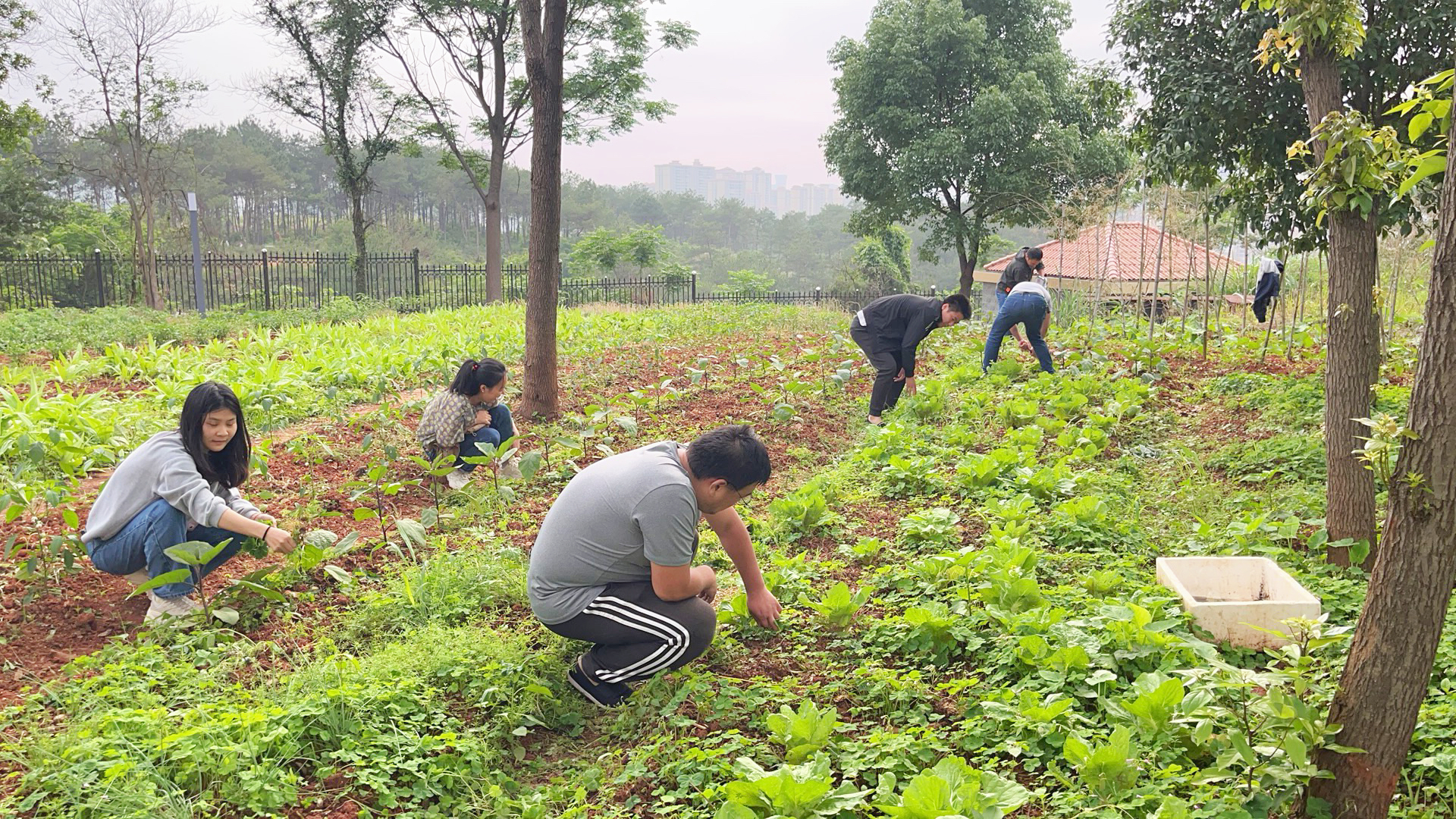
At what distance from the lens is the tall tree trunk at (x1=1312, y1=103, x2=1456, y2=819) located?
80.6 inches

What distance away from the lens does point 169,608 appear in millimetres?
3686

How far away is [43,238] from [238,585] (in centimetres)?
2348

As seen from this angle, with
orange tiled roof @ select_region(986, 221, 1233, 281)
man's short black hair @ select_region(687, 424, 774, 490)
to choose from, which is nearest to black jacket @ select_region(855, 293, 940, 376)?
man's short black hair @ select_region(687, 424, 774, 490)

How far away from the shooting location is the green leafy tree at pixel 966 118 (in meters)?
A: 19.6

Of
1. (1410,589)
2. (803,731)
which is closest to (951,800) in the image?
(803,731)

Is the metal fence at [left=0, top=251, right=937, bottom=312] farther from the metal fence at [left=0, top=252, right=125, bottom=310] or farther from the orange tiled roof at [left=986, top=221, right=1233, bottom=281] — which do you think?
the orange tiled roof at [left=986, top=221, right=1233, bottom=281]

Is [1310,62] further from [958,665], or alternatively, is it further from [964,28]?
[964,28]

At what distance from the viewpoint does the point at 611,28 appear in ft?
67.5

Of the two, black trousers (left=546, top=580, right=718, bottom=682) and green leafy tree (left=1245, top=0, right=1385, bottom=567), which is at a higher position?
green leafy tree (left=1245, top=0, right=1385, bottom=567)

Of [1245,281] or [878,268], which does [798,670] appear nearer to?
[1245,281]

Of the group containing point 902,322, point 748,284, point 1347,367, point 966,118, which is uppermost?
point 966,118

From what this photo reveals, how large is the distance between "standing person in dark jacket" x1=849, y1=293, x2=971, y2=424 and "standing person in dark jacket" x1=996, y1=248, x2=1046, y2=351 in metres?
1.87

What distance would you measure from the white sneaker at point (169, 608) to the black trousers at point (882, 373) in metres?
5.15

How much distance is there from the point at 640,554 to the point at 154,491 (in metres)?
2.00
